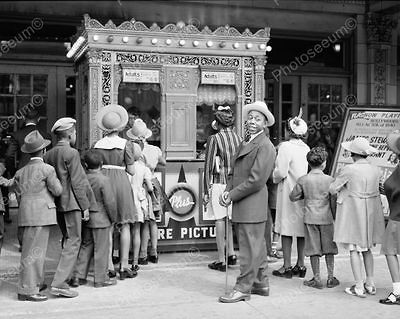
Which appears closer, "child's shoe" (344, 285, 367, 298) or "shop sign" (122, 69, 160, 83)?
"child's shoe" (344, 285, 367, 298)

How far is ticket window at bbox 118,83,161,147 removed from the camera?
385 inches

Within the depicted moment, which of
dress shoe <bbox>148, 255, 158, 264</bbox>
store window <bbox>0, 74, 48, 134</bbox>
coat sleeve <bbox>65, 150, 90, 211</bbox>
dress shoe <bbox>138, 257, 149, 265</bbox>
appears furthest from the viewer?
store window <bbox>0, 74, 48, 134</bbox>

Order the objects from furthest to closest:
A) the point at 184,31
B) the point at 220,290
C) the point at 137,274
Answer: the point at 184,31 < the point at 137,274 < the point at 220,290

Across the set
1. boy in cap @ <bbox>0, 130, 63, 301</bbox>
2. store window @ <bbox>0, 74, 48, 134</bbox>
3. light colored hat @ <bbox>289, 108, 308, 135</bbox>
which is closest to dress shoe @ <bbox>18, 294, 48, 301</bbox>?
boy in cap @ <bbox>0, 130, 63, 301</bbox>

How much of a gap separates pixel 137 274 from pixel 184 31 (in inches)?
150

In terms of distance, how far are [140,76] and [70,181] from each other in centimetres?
316

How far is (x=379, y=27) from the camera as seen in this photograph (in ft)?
43.8

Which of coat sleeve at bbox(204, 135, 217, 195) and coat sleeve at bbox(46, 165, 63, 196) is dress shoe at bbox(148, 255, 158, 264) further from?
coat sleeve at bbox(46, 165, 63, 196)

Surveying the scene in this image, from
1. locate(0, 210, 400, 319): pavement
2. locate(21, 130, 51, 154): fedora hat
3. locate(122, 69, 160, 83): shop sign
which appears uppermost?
locate(122, 69, 160, 83): shop sign

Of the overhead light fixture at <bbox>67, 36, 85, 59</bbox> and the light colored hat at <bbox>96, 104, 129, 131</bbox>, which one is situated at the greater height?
the overhead light fixture at <bbox>67, 36, 85, 59</bbox>

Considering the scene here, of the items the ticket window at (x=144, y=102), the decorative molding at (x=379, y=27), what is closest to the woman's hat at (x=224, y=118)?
the ticket window at (x=144, y=102)

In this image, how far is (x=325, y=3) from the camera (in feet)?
43.4

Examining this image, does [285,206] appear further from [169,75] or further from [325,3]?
[325,3]

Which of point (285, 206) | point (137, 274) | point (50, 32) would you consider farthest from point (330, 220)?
point (50, 32)
